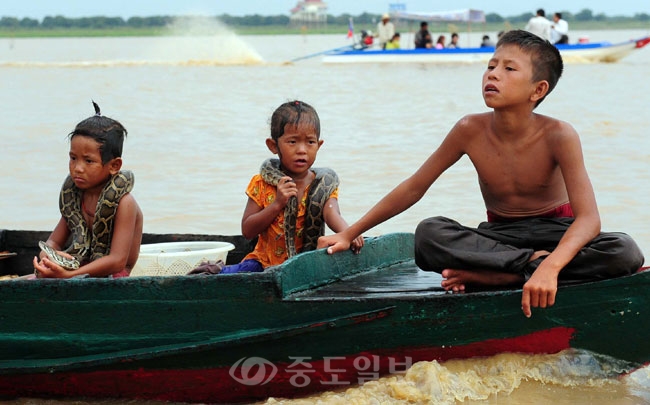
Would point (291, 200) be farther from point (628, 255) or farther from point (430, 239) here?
point (628, 255)

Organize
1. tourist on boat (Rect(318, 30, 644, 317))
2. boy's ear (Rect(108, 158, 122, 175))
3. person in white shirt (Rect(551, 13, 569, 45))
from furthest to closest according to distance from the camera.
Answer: person in white shirt (Rect(551, 13, 569, 45)) → boy's ear (Rect(108, 158, 122, 175)) → tourist on boat (Rect(318, 30, 644, 317))

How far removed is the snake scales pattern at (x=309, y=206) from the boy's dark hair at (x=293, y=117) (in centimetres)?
19

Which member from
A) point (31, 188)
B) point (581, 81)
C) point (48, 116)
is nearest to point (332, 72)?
point (581, 81)

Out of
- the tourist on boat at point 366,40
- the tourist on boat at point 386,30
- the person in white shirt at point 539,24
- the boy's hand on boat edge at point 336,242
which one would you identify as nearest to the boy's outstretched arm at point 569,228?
the boy's hand on boat edge at point 336,242

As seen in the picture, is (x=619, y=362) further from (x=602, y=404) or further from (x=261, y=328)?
(x=261, y=328)

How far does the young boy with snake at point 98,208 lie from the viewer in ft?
14.5

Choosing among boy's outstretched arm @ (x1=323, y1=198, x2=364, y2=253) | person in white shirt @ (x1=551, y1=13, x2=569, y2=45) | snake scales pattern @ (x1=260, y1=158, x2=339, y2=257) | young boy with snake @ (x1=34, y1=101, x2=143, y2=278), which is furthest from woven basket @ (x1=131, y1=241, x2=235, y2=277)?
person in white shirt @ (x1=551, y1=13, x2=569, y2=45)

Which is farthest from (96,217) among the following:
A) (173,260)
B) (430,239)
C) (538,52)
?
(538,52)

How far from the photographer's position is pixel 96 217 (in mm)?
4469

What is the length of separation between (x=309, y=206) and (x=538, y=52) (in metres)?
1.26

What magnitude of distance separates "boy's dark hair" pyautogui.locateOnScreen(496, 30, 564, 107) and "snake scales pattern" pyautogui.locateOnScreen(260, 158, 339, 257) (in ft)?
3.45

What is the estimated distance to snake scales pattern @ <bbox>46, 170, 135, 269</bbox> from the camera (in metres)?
4.45

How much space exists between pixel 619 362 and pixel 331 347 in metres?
1.16

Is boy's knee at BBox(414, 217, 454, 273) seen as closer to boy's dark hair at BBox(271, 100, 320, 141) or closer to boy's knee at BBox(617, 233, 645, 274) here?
boy's knee at BBox(617, 233, 645, 274)
